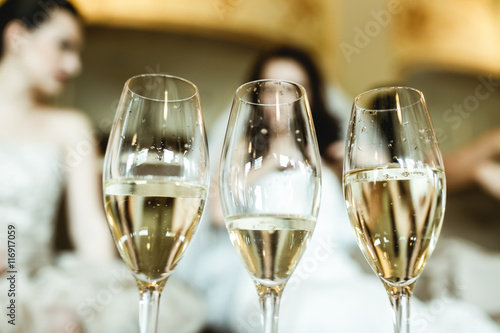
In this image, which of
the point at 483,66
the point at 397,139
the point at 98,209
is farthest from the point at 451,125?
the point at 397,139

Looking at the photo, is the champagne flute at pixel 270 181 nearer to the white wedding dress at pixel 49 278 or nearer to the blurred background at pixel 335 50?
the white wedding dress at pixel 49 278

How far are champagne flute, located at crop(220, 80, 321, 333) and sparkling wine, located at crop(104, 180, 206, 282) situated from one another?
33mm

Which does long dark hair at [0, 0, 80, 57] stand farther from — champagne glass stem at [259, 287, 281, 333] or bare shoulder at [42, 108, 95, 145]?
champagne glass stem at [259, 287, 281, 333]

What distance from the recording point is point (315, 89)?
5.98 ft

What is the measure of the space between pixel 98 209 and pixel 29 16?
661 mm

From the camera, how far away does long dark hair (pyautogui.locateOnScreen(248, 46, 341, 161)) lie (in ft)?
5.80

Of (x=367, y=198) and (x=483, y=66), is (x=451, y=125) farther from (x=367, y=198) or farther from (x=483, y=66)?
(x=367, y=198)

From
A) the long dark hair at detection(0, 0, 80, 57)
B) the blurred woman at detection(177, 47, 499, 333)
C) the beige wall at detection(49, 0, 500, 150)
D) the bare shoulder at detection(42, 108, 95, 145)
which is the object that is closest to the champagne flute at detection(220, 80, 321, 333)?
the blurred woman at detection(177, 47, 499, 333)

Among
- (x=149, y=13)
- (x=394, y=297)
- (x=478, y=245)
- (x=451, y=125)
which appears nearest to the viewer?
(x=394, y=297)

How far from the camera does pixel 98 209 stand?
1.42 meters

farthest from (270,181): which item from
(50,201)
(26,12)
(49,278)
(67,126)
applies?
(26,12)

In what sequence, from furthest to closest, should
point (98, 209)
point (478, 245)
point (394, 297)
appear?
point (478, 245) → point (98, 209) → point (394, 297)

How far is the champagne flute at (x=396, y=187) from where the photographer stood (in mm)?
323

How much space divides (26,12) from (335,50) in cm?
129
